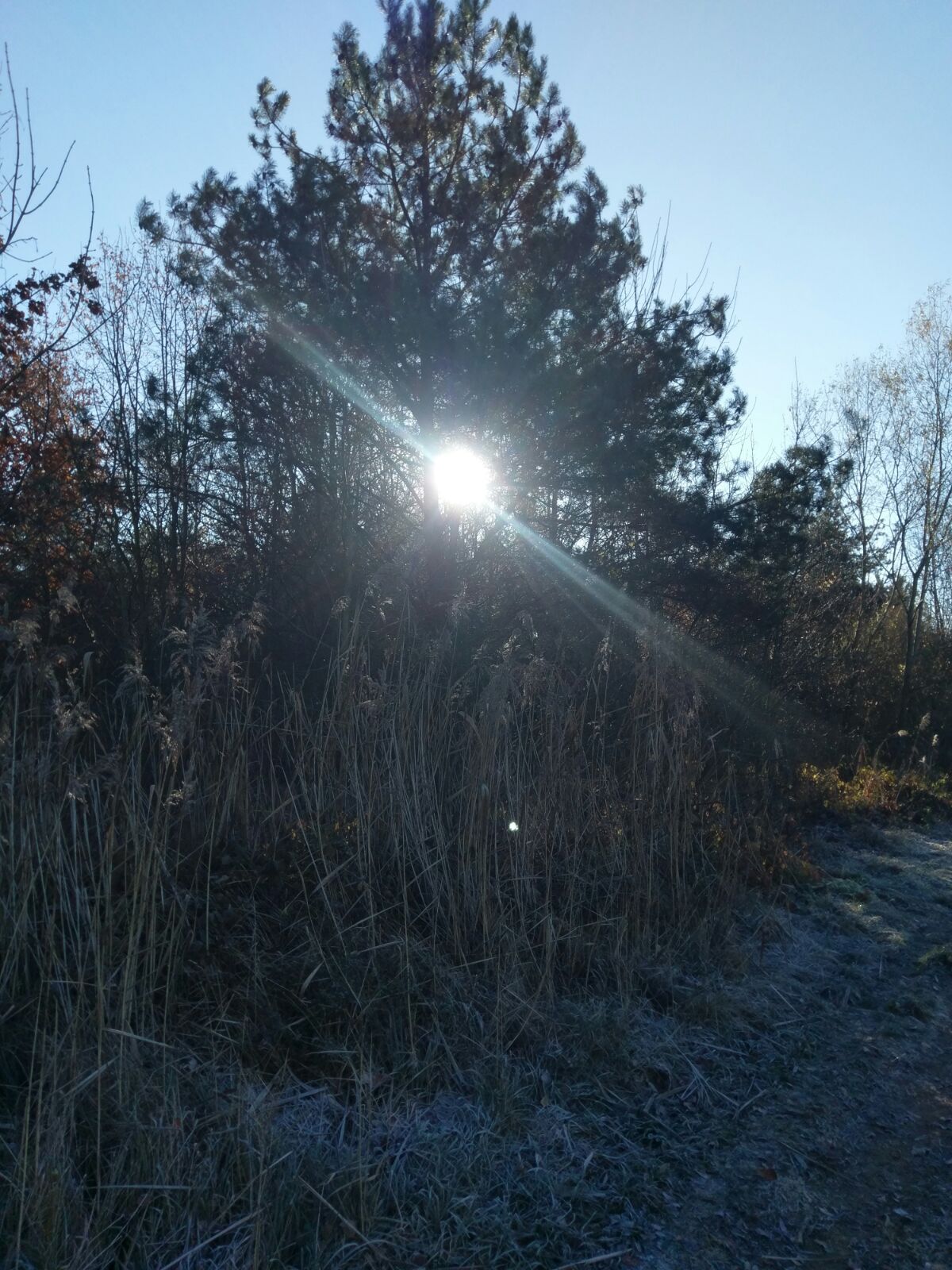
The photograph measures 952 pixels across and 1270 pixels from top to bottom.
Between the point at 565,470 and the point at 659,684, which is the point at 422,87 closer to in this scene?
the point at 565,470

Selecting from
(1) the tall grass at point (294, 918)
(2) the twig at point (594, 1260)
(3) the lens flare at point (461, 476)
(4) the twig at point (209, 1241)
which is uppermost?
(3) the lens flare at point (461, 476)

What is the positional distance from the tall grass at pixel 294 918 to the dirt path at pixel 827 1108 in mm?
597

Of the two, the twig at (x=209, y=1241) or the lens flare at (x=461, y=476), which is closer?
the twig at (x=209, y=1241)

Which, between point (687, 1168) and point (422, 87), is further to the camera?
point (422, 87)

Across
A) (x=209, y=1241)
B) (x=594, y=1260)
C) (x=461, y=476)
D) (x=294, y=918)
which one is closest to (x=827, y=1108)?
(x=594, y=1260)

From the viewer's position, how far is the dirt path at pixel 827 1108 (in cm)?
342

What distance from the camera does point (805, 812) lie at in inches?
371

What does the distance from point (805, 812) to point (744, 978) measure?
14.4ft

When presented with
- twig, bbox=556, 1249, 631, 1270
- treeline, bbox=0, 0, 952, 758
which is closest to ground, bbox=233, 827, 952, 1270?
twig, bbox=556, 1249, 631, 1270

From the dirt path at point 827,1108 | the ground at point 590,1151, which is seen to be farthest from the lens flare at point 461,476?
the ground at point 590,1151

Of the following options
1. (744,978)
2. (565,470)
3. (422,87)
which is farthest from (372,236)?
(744,978)

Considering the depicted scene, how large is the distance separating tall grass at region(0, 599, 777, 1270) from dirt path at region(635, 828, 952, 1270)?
597 millimetres

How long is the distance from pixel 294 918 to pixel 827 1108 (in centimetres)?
233

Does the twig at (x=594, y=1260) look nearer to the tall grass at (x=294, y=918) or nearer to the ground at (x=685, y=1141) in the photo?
the ground at (x=685, y=1141)
